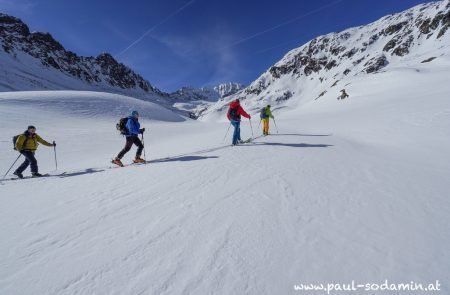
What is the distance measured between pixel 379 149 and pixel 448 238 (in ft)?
22.7

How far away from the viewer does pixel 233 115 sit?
12.2 metres

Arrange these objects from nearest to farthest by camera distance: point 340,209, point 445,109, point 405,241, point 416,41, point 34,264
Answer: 1. point 34,264
2. point 405,241
3. point 340,209
4. point 445,109
5. point 416,41

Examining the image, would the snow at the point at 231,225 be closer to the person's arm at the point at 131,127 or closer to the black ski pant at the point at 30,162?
the black ski pant at the point at 30,162

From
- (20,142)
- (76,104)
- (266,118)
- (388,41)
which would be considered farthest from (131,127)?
(388,41)

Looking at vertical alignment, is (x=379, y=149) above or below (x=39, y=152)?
below

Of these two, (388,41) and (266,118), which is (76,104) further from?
(388,41)

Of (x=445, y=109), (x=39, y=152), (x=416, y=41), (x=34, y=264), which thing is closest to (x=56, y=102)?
(x=39, y=152)

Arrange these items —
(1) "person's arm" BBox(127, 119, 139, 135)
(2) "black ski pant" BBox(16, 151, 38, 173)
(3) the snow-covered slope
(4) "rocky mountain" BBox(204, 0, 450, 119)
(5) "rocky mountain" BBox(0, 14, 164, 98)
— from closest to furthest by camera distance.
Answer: (2) "black ski pant" BBox(16, 151, 38, 173) → (1) "person's arm" BBox(127, 119, 139, 135) → (3) the snow-covered slope → (5) "rocky mountain" BBox(0, 14, 164, 98) → (4) "rocky mountain" BBox(204, 0, 450, 119)

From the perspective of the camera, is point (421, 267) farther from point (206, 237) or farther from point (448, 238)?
point (206, 237)

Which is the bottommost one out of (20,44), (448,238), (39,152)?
(448,238)

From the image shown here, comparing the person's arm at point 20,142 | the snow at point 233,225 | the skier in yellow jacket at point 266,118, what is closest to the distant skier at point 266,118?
the skier in yellow jacket at point 266,118

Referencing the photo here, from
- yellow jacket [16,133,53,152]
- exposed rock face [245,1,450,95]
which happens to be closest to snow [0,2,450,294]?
yellow jacket [16,133,53,152]

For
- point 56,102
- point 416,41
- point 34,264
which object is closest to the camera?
point 34,264

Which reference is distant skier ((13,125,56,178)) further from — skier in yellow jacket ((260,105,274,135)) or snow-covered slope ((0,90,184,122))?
snow-covered slope ((0,90,184,122))
